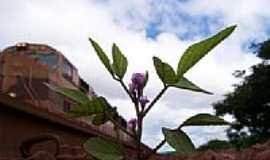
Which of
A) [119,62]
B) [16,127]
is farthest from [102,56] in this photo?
[16,127]

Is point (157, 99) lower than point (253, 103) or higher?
lower

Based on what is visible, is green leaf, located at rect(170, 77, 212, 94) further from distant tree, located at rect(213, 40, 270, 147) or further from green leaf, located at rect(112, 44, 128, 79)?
distant tree, located at rect(213, 40, 270, 147)

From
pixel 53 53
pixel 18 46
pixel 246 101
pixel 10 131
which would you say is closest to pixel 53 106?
pixel 18 46

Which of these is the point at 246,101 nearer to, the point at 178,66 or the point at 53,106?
the point at 53,106

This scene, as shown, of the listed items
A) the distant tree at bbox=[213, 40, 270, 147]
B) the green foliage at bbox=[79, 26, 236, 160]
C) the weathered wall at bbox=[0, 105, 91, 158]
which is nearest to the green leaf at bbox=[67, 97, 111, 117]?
the green foliage at bbox=[79, 26, 236, 160]

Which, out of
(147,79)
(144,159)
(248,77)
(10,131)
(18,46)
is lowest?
(144,159)

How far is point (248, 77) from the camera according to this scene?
33.0 meters

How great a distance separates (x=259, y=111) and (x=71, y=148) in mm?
30527

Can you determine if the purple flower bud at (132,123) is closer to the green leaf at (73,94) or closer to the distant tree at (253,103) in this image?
the green leaf at (73,94)

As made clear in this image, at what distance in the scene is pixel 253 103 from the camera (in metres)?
30.8

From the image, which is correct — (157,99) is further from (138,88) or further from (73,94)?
(73,94)

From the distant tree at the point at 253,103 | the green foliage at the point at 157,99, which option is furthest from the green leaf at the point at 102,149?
the distant tree at the point at 253,103

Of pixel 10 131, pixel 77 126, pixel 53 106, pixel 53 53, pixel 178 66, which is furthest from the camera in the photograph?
pixel 53 53

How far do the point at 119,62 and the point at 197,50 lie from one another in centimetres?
14
